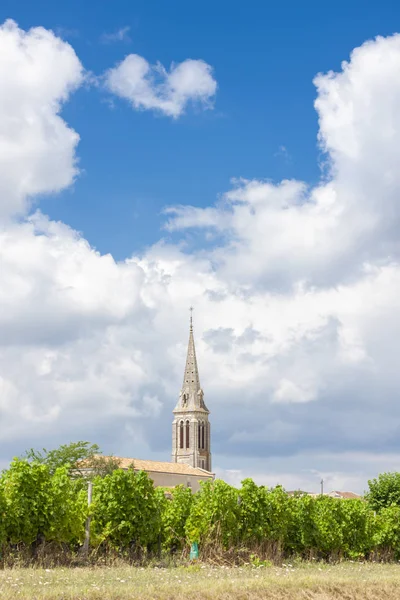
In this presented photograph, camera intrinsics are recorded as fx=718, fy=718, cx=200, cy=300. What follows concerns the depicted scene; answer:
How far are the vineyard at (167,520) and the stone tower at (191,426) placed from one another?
386ft

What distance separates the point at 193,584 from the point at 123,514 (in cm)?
633

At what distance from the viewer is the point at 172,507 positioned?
25609mm

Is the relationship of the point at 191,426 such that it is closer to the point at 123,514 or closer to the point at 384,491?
the point at 384,491

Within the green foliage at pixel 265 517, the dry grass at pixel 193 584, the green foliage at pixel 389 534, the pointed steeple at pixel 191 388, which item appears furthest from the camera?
the pointed steeple at pixel 191 388

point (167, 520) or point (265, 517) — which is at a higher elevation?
point (265, 517)

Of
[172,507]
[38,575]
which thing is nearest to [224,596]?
[38,575]

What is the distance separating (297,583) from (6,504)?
8126 mm

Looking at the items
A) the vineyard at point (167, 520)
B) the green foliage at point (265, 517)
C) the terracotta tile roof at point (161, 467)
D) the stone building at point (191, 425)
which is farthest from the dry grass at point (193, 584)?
the stone building at point (191, 425)

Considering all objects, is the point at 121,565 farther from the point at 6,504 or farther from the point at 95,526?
the point at 6,504

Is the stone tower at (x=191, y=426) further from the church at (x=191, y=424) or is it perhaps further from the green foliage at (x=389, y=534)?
the green foliage at (x=389, y=534)

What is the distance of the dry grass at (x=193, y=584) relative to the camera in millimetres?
14656

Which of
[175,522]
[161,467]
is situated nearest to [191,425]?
[161,467]

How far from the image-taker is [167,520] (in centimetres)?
2500

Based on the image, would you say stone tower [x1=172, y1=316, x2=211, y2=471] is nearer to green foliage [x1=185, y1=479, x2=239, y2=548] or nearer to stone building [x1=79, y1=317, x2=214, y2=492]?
stone building [x1=79, y1=317, x2=214, y2=492]
